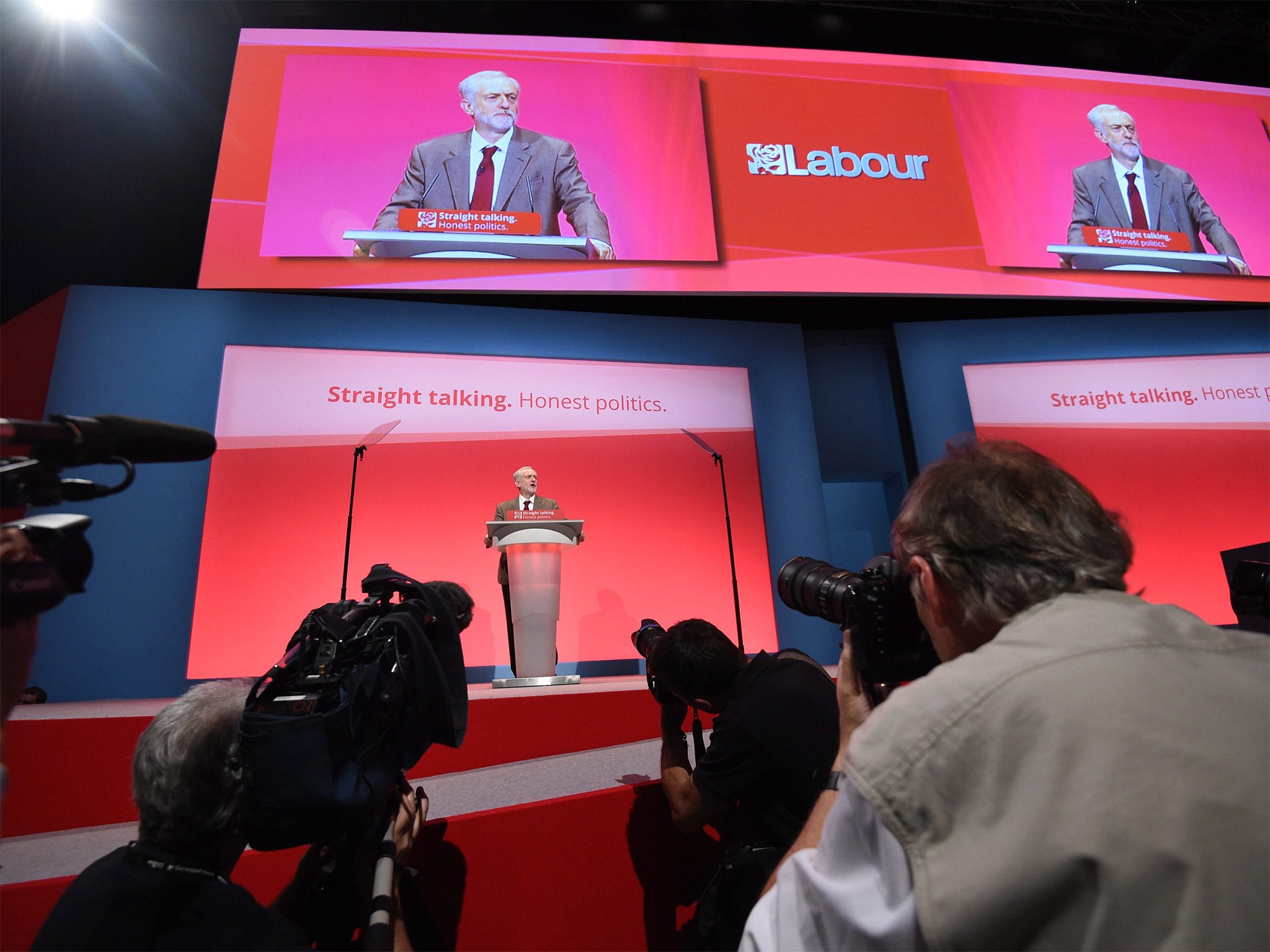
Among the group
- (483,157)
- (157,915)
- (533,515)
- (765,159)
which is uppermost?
(765,159)

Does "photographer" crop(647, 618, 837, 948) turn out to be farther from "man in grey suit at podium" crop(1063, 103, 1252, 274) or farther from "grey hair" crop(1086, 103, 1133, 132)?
"grey hair" crop(1086, 103, 1133, 132)

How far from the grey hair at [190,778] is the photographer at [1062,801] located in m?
0.68

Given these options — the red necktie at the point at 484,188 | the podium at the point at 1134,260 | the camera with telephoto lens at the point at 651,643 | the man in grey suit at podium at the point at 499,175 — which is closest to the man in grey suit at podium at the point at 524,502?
the man in grey suit at podium at the point at 499,175

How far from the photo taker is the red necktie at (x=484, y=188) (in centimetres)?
410

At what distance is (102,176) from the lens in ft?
14.8

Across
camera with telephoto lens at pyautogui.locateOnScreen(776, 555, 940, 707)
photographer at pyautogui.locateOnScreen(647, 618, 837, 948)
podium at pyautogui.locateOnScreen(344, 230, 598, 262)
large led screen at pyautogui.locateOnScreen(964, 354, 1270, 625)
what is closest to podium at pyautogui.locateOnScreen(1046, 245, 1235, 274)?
large led screen at pyautogui.locateOnScreen(964, 354, 1270, 625)

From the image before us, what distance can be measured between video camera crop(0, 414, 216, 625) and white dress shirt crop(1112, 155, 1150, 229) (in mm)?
5801

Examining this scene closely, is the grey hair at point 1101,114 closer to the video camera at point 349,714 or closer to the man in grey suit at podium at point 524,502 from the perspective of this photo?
the man in grey suit at podium at point 524,502

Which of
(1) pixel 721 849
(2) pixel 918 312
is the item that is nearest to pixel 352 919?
(1) pixel 721 849

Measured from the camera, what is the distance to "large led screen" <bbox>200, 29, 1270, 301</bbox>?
4070 mm

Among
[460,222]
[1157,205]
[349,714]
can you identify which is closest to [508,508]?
[460,222]

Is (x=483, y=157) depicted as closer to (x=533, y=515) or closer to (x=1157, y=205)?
(x=533, y=515)

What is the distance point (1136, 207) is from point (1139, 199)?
7 centimetres

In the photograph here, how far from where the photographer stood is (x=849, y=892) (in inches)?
19.9
